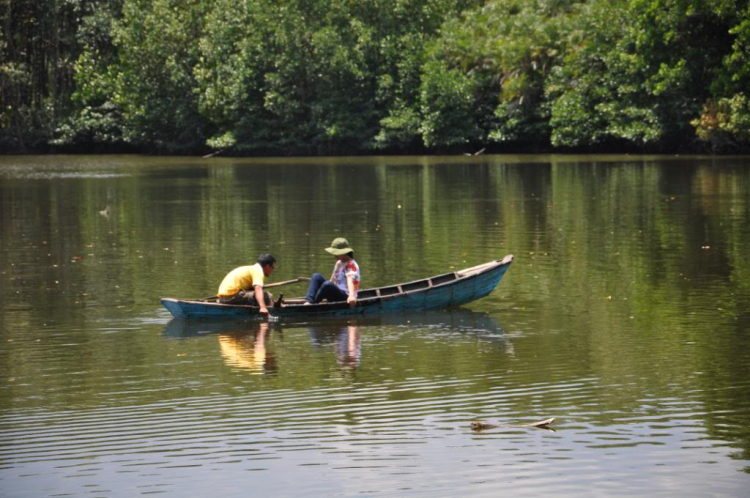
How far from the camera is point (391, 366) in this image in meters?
15.2

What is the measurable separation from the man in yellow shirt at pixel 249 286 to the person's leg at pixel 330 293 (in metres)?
0.72

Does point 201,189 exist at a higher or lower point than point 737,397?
higher

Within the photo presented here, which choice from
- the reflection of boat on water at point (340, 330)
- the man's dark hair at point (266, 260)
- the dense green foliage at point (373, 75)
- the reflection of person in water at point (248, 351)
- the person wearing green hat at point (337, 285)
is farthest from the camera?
the dense green foliage at point (373, 75)

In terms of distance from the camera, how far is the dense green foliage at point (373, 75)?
2569 inches

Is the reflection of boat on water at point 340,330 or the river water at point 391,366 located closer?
the river water at point 391,366

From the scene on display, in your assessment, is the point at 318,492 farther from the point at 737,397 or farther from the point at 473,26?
the point at 473,26

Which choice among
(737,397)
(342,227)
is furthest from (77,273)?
(737,397)

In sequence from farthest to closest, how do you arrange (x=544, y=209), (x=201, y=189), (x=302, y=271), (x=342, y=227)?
(x=201, y=189) → (x=544, y=209) → (x=342, y=227) → (x=302, y=271)

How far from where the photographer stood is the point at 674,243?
27.7 meters

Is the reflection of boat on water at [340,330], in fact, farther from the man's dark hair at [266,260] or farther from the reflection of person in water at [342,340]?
the man's dark hair at [266,260]

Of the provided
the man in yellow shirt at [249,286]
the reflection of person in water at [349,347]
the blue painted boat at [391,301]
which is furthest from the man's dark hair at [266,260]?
the reflection of person in water at [349,347]

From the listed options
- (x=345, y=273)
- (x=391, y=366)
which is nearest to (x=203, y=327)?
(x=345, y=273)

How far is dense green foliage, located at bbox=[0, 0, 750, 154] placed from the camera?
214ft

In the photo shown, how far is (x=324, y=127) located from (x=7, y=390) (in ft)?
219
